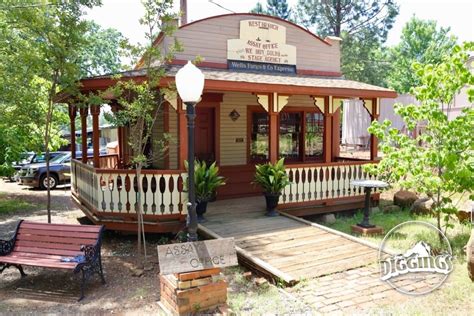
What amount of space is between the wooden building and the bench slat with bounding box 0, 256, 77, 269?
1870mm

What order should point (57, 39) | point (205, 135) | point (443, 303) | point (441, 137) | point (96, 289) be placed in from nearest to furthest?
point (443, 303) → point (96, 289) → point (441, 137) → point (57, 39) → point (205, 135)

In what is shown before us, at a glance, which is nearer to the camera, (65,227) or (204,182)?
(65,227)

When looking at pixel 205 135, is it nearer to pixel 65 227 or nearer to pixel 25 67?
pixel 25 67

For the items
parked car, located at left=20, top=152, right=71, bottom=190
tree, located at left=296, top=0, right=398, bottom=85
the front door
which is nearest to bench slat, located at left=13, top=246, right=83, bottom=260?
the front door

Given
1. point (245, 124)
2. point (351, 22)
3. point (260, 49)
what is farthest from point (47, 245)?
point (351, 22)

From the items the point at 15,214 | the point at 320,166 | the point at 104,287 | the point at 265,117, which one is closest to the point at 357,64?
the point at 265,117

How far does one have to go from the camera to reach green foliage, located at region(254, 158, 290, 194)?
8062 millimetres

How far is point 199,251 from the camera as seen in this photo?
14.7 ft

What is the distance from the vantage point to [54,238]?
241 inches

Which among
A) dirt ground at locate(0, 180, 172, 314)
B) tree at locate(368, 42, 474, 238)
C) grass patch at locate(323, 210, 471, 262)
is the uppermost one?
tree at locate(368, 42, 474, 238)

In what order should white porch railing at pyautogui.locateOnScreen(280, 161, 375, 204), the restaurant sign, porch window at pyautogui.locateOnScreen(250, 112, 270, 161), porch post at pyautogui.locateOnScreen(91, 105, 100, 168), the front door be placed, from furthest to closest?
porch window at pyautogui.locateOnScreen(250, 112, 270, 161) → the restaurant sign → the front door → white porch railing at pyautogui.locateOnScreen(280, 161, 375, 204) → porch post at pyautogui.locateOnScreen(91, 105, 100, 168)

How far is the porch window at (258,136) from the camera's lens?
10.8 meters

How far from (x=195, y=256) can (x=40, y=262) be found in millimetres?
2610

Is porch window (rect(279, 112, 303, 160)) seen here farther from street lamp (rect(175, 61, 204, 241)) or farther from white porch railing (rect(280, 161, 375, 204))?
street lamp (rect(175, 61, 204, 241))
